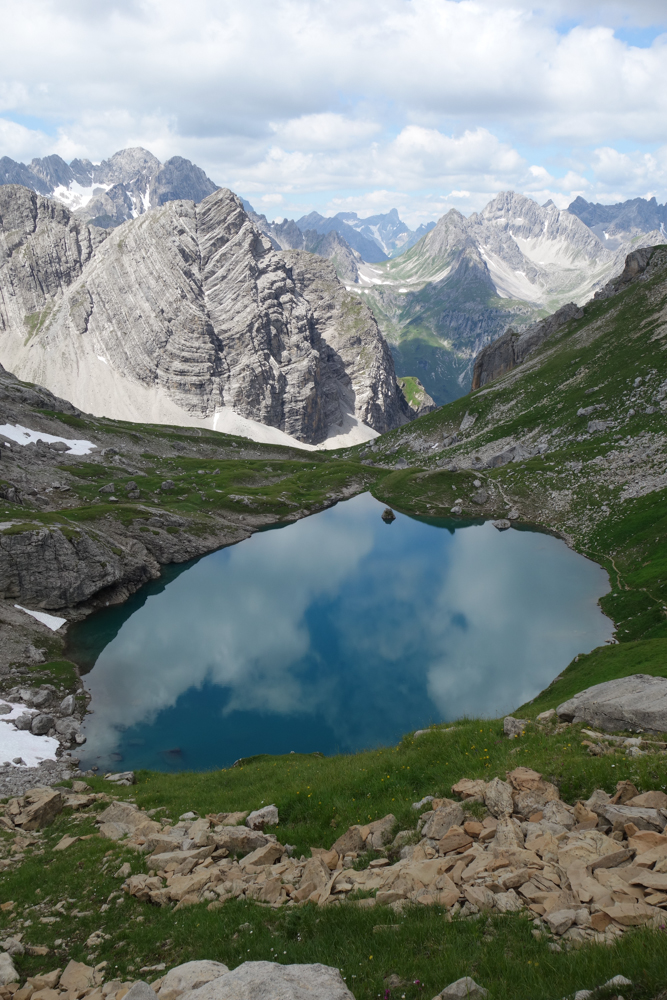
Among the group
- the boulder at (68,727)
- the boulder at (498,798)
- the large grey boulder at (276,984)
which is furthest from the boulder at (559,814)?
the boulder at (68,727)

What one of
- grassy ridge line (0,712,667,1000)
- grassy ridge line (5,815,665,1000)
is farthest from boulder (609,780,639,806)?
grassy ridge line (5,815,665,1000)

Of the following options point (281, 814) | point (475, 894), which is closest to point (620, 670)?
point (281, 814)

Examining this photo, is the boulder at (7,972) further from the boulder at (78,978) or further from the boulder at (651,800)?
the boulder at (651,800)

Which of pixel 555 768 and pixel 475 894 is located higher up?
pixel 555 768

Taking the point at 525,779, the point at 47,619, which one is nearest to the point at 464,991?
the point at 525,779

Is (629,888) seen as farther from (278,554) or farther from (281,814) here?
(278,554)

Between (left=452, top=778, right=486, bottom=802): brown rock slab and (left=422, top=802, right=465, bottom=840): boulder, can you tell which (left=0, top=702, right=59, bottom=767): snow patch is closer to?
(left=452, top=778, right=486, bottom=802): brown rock slab
